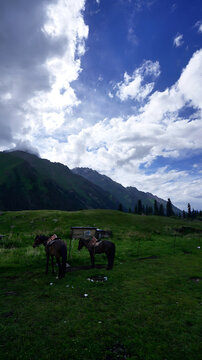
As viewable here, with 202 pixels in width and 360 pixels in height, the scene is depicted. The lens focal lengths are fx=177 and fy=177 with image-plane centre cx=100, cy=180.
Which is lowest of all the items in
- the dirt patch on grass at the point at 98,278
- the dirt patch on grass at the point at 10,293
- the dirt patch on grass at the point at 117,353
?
the dirt patch on grass at the point at 10,293

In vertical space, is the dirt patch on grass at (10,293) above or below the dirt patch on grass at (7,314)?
below

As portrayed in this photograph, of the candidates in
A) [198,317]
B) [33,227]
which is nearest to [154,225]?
[33,227]

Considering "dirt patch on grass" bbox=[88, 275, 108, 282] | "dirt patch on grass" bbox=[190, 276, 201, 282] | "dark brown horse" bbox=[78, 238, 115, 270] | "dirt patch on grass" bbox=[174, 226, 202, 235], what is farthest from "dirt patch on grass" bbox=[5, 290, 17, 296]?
"dirt patch on grass" bbox=[174, 226, 202, 235]

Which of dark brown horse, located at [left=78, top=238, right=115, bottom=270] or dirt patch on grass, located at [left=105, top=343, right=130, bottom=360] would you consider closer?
dirt patch on grass, located at [left=105, top=343, right=130, bottom=360]

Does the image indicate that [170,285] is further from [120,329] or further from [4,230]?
[4,230]

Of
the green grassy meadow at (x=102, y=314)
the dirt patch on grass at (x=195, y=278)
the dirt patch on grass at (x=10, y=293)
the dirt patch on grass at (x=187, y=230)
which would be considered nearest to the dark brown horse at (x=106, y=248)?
the green grassy meadow at (x=102, y=314)

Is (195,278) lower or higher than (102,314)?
lower

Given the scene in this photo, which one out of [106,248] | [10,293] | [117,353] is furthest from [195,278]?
[10,293]

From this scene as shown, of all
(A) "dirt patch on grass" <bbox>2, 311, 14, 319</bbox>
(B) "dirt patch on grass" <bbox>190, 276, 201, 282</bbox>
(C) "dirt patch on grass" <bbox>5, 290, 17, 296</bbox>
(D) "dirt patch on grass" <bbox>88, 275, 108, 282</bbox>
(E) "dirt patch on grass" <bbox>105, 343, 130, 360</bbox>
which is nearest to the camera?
(E) "dirt patch on grass" <bbox>105, 343, 130, 360</bbox>

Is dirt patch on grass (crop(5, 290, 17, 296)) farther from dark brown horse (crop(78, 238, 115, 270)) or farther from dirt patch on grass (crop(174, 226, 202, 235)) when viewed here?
dirt patch on grass (crop(174, 226, 202, 235))

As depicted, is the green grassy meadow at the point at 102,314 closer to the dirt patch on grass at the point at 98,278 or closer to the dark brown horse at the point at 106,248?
the dirt patch on grass at the point at 98,278

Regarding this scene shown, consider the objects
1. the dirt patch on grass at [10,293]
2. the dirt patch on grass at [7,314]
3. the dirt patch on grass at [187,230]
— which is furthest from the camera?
the dirt patch on grass at [187,230]

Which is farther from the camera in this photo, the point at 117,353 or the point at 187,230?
the point at 187,230

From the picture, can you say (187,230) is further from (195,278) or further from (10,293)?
(10,293)
